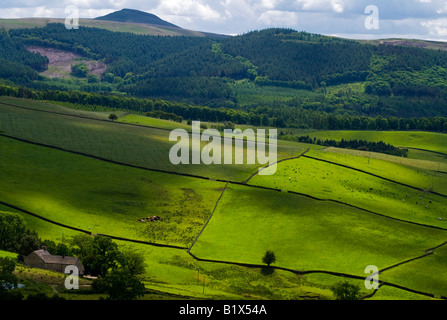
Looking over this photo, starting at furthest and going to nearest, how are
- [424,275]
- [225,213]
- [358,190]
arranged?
[358,190] → [225,213] → [424,275]

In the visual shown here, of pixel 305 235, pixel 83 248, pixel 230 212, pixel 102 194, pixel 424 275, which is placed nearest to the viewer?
pixel 83 248

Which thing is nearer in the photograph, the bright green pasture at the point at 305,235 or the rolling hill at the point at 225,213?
the rolling hill at the point at 225,213

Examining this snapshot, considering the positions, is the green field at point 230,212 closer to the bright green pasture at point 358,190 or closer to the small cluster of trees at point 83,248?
the bright green pasture at point 358,190

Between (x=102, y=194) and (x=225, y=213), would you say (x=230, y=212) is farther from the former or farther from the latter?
(x=102, y=194)

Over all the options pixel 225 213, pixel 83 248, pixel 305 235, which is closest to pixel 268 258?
pixel 305 235

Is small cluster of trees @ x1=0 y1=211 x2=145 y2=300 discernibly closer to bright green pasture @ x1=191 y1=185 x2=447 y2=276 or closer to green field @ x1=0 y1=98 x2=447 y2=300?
green field @ x1=0 y1=98 x2=447 y2=300

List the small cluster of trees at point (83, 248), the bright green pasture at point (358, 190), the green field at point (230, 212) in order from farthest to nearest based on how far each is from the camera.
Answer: the bright green pasture at point (358, 190)
the green field at point (230, 212)
the small cluster of trees at point (83, 248)

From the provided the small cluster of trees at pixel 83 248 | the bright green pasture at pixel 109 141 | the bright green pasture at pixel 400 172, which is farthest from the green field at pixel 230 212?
the small cluster of trees at pixel 83 248
